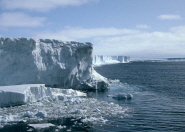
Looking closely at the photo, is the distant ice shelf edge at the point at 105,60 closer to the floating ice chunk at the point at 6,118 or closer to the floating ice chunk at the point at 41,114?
the floating ice chunk at the point at 41,114

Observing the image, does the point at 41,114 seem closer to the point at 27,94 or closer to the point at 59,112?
the point at 59,112

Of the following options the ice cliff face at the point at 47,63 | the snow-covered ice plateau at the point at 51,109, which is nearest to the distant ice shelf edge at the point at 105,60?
the ice cliff face at the point at 47,63

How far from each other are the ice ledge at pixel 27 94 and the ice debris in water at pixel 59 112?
0.58 m

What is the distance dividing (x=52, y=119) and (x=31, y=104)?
14.0 feet

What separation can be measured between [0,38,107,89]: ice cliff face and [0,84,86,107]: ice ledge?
3.37 m

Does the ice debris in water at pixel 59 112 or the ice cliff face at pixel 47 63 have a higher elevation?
the ice cliff face at pixel 47 63

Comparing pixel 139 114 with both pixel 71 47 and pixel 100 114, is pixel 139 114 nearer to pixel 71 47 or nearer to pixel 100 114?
pixel 100 114

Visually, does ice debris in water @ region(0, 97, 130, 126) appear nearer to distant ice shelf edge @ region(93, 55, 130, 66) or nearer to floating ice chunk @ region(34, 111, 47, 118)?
floating ice chunk @ region(34, 111, 47, 118)

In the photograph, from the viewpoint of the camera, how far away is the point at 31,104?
16531 mm

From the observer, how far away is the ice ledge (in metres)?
16.0

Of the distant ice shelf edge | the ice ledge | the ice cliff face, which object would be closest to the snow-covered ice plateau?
the ice ledge

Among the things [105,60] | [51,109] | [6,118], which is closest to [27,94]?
[51,109]

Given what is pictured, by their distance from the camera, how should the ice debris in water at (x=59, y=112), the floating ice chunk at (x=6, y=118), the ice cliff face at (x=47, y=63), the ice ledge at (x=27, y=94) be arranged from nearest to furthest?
the floating ice chunk at (x=6, y=118)
the ice debris in water at (x=59, y=112)
the ice ledge at (x=27, y=94)
the ice cliff face at (x=47, y=63)

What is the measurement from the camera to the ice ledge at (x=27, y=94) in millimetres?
16047
